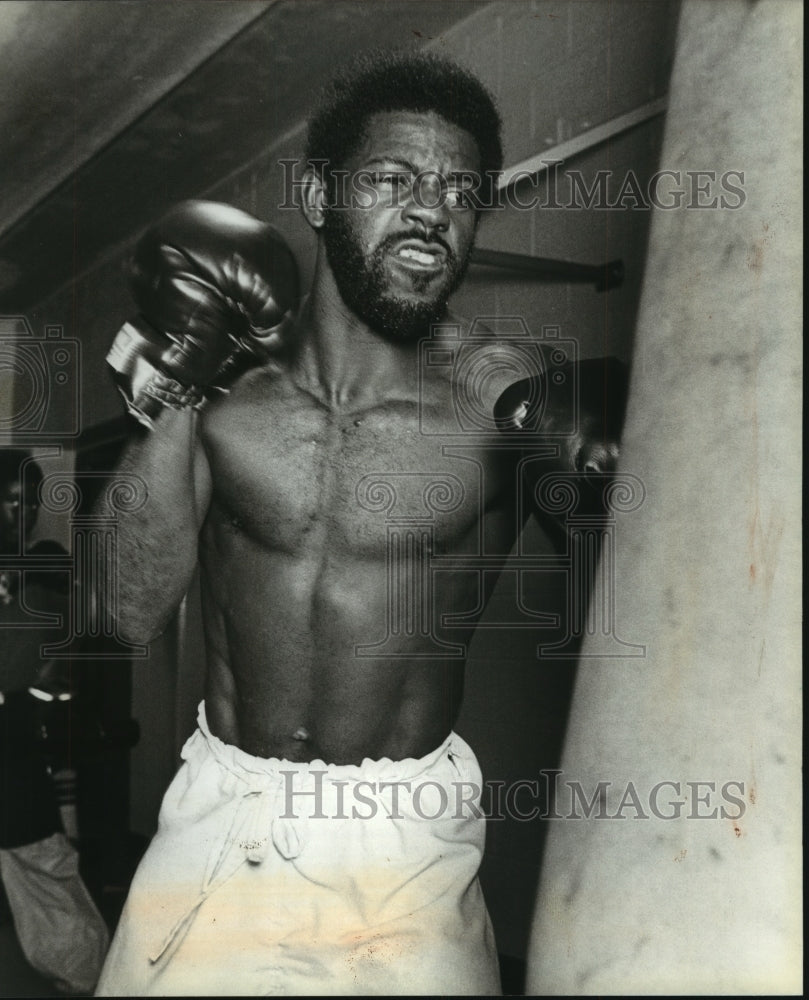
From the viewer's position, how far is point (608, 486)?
255 centimetres

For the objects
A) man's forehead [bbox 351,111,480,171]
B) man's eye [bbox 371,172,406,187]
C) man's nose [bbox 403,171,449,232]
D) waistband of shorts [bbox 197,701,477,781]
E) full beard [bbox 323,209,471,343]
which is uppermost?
man's forehead [bbox 351,111,480,171]

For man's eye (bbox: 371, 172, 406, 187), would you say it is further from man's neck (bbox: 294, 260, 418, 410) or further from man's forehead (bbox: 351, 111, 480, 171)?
man's neck (bbox: 294, 260, 418, 410)

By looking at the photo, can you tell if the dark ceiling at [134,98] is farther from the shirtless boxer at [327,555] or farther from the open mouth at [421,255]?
the open mouth at [421,255]

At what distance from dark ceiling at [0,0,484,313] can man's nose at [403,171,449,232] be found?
32 cm

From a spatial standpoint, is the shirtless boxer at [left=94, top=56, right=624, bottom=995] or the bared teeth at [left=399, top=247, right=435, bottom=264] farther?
the bared teeth at [left=399, top=247, right=435, bottom=264]

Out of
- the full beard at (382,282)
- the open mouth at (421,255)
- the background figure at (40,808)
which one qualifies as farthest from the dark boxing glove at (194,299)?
the background figure at (40,808)

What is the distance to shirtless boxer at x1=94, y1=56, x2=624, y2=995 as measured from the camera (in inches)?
97.3

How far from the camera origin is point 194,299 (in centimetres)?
256

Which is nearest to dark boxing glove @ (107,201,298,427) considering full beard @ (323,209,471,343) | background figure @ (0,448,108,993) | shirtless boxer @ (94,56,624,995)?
shirtless boxer @ (94,56,624,995)

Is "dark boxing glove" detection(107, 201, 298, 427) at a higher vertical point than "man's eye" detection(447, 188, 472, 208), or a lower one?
lower

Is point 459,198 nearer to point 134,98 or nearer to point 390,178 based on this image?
point 390,178

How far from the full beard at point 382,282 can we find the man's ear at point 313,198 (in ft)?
0.06

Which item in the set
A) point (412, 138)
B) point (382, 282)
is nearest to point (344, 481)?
point (382, 282)

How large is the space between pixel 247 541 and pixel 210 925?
33.3 inches
